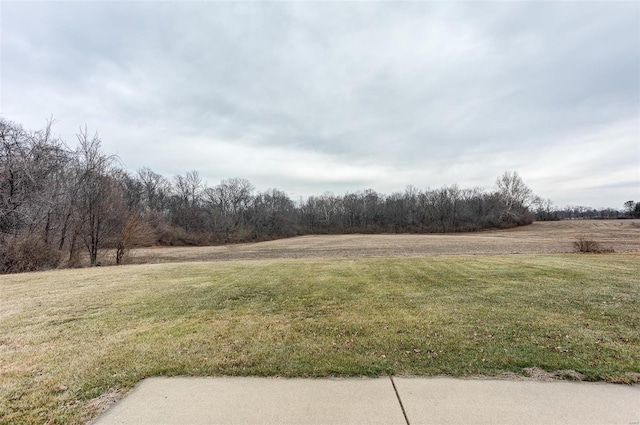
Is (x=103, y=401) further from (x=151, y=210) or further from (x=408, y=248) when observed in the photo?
(x=151, y=210)

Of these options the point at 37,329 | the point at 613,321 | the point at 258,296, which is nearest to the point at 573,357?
the point at 613,321

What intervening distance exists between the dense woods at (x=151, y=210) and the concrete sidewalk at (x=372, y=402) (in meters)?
18.5

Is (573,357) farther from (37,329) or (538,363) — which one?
(37,329)

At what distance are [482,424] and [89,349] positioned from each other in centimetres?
463

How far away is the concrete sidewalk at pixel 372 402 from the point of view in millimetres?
2494

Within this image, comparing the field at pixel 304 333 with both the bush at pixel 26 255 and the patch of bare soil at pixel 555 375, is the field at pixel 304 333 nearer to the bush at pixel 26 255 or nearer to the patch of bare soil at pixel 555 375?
the patch of bare soil at pixel 555 375

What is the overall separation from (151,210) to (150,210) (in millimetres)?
1573

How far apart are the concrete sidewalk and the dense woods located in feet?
60.8

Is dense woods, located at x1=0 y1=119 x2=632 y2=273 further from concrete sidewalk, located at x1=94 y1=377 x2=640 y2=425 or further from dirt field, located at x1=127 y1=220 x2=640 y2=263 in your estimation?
concrete sidewalk, located at x1=94 y1=377 x2=640 y2=425

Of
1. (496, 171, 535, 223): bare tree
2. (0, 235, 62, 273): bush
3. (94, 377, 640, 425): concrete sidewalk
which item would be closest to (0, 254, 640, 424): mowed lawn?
(94, 377, 640, 425): concrete sidewalk

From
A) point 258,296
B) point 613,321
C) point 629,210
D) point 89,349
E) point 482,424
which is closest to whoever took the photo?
point 482,424

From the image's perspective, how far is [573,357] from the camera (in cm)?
354

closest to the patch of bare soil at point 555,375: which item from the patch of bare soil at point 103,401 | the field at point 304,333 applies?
the field at point 304,333

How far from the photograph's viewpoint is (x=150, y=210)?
49.8 metres
